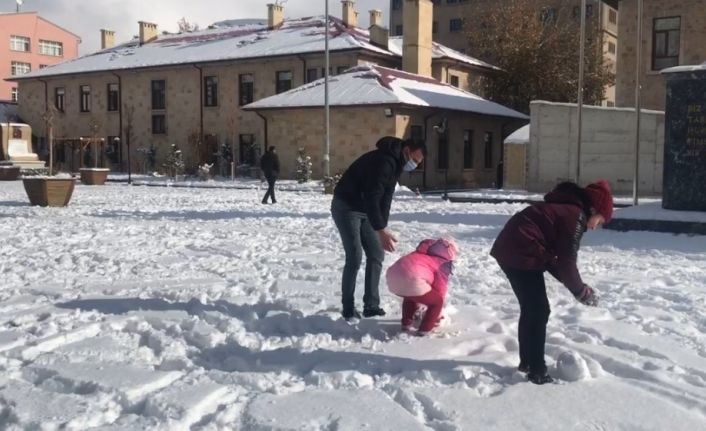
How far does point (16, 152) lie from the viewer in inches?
1563

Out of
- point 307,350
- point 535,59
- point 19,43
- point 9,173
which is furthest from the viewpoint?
point 19,43

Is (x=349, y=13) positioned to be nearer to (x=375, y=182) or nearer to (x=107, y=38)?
(x=107, y=38)

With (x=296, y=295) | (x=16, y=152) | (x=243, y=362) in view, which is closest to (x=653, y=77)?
(x=296, y=295)

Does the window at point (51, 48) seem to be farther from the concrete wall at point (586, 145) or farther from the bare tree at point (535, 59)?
the concrete wall at point (586, 145)

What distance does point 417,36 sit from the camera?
37375 millimetres

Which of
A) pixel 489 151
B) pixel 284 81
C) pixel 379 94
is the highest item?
pixel 284 81

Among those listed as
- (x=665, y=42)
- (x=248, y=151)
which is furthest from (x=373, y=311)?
(x=248, y=151)

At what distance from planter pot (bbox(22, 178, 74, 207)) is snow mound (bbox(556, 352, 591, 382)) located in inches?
609

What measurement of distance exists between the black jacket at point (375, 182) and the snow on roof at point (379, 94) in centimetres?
2399

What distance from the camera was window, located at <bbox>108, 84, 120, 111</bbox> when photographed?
1778 inches

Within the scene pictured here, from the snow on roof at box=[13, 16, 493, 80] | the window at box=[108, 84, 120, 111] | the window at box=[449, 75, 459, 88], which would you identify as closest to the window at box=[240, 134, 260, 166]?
the snow on roof at box=[13, 16, 493, 80]

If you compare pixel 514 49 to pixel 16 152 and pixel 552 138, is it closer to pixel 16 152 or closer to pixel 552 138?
pixel 552 138

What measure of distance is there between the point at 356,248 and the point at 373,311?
612 millimetres

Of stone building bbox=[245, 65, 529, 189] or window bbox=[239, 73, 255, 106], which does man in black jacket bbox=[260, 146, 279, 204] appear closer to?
stone building bbox=[245, 65, 529, 189]
